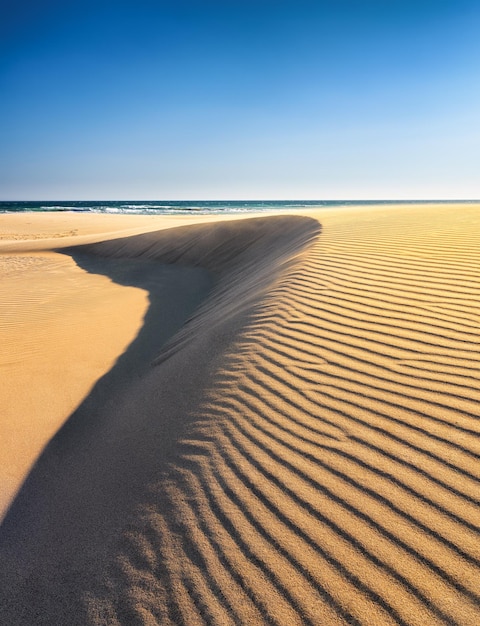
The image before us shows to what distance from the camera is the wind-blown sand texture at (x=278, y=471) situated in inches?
61.0

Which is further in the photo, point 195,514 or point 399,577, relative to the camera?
point 195,514

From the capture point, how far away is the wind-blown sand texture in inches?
61.0

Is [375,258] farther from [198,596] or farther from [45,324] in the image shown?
[45,324]

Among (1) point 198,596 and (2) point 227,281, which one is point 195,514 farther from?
(2) point 227,281

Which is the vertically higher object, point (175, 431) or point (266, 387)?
point (266, 387)

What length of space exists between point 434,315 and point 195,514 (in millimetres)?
2458

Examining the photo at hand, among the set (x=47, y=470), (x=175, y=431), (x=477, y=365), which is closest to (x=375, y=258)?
(x=477, y=365)

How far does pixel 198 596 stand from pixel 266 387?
4.65 ft

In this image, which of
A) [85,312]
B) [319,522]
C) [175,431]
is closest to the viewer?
[319,522]

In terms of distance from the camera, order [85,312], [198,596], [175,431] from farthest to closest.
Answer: [85,312], [175,431], [198,596]

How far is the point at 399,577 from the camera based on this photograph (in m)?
1.48

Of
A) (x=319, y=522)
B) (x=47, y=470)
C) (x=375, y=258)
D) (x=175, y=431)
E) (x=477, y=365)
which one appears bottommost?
(x=47, y=470)

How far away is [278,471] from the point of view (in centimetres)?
208

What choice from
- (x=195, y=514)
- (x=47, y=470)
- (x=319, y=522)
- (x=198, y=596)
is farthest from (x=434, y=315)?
(x=47, y=470)
